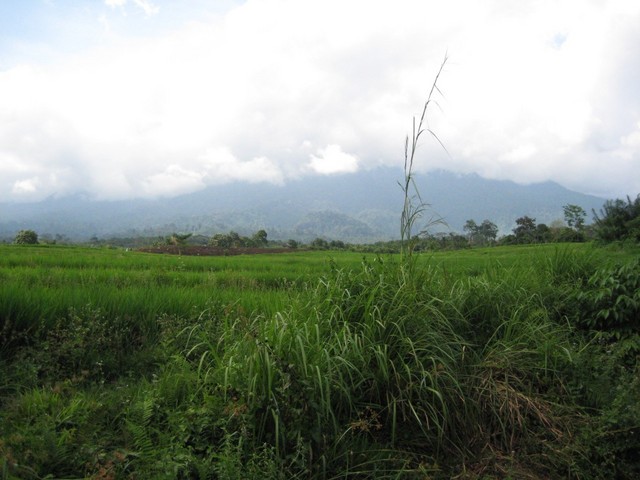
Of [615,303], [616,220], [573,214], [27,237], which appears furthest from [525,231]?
[27,237]

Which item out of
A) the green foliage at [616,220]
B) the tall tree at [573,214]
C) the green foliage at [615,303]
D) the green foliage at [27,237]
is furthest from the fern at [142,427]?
the tall tree at [573,214]

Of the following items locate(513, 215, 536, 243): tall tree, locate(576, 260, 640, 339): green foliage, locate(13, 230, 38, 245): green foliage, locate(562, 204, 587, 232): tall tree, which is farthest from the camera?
locate(562, 204, 587, 232): tall tree

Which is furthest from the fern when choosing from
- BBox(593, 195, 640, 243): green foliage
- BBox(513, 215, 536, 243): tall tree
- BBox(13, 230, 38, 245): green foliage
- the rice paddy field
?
BBox(513, 215, 536, 243): tall tree

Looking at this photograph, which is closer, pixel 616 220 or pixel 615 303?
pixel 615 303

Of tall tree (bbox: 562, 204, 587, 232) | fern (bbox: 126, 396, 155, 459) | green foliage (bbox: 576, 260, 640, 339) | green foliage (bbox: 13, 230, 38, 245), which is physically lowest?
fern (bbox: 126, 396, 155, 459)

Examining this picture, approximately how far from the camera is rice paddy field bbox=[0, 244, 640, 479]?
8.82 ft

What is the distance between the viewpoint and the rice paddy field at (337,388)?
2.69m

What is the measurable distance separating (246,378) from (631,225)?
48.4 feet

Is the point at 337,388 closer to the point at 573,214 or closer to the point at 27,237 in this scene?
the point at 27,237

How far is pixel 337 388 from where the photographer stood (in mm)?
3117

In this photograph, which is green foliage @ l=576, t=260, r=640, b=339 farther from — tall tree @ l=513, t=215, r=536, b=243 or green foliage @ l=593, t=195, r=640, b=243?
tall tree @ l=513, t=215, r=536, b=243

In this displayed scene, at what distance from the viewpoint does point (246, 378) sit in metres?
3.05

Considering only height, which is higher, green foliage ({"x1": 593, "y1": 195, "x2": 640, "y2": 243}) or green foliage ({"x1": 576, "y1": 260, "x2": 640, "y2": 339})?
green foliage ({"x1": 593, "y1": 195, "x2": 640, "y2": 243})

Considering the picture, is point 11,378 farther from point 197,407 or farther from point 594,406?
point 594,406
